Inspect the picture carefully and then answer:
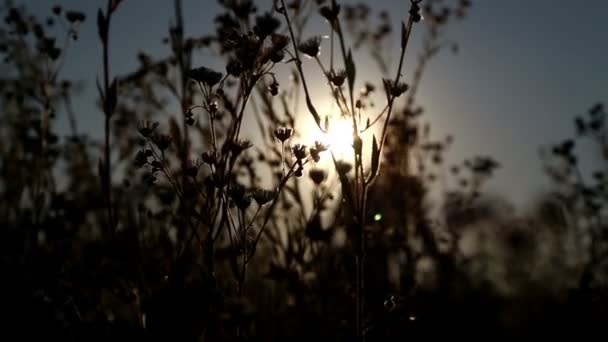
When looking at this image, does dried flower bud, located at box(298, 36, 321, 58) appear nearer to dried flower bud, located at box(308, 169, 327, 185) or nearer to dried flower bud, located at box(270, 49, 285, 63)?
dried flower bud, located at box(270, 49, 285, 63)

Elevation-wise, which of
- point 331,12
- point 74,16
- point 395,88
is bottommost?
point 395,88

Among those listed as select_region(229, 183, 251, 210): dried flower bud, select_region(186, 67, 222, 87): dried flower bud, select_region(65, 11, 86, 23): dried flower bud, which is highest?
select_region(65, 11, 86, 23): dried flower bud

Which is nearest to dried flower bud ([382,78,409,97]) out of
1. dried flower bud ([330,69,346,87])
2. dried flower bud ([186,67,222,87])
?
dried flower bud ([330,69,346,87])

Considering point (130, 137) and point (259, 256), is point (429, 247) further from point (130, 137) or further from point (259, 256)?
point (130, 137)

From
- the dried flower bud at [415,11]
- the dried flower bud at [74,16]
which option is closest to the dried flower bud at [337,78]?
the dried flower bud at [415,11]

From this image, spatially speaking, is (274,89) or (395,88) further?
(274,89)

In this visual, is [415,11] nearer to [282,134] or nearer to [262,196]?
[282,134]

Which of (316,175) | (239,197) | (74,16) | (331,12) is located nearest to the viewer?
(239,197)

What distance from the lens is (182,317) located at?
1882mm

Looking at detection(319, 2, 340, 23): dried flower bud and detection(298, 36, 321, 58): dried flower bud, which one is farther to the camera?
detection(298, 36, 321, 58): dried flower bud

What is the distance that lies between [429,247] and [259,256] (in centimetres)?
135

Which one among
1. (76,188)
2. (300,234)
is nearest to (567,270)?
(300,234)

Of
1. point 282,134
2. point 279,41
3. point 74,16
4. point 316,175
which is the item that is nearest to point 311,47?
point 279,41

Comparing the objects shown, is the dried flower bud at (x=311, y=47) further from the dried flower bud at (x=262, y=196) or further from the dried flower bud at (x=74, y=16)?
the dried flower bud at (x=74, y=16)
